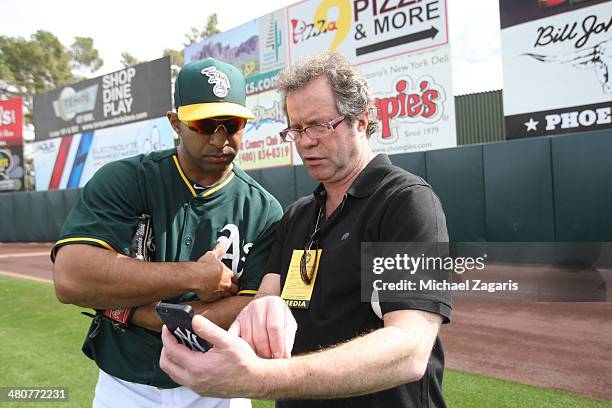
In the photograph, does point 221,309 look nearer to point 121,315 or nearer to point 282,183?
point 121,315

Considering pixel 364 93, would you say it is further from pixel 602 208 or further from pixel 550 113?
pixel 550 113

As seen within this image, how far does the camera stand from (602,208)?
7.82 m

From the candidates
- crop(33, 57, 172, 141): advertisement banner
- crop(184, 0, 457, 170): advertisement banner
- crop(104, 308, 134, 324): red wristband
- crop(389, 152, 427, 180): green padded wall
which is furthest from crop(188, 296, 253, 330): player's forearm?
crop(33, 57, 172, 141): advertisement banner

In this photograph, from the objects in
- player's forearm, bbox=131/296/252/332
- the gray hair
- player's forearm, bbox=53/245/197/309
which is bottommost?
player's forearm, bbox=131/296/252/332

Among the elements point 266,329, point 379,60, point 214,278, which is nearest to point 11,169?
point 379,60

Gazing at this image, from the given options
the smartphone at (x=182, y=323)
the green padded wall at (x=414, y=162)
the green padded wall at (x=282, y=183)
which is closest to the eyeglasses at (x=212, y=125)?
the smartphone at (x=182, y=323)

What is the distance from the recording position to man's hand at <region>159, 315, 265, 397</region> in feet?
3.02

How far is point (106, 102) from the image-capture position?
63.9ft

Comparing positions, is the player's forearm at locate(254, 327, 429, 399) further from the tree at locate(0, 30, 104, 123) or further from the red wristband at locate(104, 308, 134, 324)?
the tree at locate(0, 30, 104, 123)

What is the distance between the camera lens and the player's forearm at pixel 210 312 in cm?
172

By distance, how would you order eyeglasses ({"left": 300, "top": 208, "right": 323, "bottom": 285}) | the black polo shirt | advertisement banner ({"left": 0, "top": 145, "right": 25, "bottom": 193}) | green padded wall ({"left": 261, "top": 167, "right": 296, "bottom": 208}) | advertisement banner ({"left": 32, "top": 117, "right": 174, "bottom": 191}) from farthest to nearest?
advertisement banner ({"left": 0, "top": 145, "right": 25, "bottom": 193}) → advertisement banner ({"left": 32, "top": 117, "right": 174, "bottom": 191}) → green padded wall ({"left": 261, "top": 167, "right": 296, "bottom": 208}) → eyeglasses ({"left": 300, "top": 208, "right": 323, "bottom": 285}) → the black polo shirt

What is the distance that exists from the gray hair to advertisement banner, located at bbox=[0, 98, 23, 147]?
2421 centimetres

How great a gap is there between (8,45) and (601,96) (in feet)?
132

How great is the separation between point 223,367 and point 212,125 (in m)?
1.11
